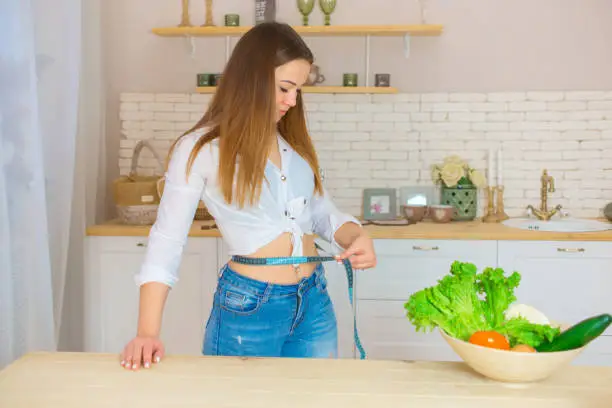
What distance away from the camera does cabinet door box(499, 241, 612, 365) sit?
140 inches

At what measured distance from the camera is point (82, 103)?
3.64 m

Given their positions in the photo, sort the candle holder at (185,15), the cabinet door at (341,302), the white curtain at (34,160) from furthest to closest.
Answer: the candle holder at (185,15), the cabinet door at (341,302), the white curtain at (34,160)

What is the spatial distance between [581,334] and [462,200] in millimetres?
2578

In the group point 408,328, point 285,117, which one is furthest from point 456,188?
point 285,117

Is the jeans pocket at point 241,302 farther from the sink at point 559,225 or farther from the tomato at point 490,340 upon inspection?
the sink at point 559,225

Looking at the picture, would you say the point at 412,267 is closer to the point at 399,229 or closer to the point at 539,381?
the point at 399,229

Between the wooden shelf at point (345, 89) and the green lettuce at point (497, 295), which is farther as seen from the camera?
the wooden shelf at point (345, 89)

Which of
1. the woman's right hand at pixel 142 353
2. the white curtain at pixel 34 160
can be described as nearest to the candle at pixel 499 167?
the white curtain at pixel 34 160

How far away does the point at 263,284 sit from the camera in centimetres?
209

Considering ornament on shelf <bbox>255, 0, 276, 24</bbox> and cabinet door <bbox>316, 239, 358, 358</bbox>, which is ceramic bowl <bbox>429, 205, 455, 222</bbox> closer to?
cabinet door <bbox>316, 239, 358, 358</bbox>

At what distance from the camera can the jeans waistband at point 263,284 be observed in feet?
6.83

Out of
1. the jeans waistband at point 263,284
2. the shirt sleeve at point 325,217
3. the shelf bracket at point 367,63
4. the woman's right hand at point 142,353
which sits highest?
the shelf bracket at point 367,63

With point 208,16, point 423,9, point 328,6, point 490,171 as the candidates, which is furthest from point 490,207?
point 208,16

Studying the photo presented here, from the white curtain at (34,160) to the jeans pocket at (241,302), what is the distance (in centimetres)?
88
